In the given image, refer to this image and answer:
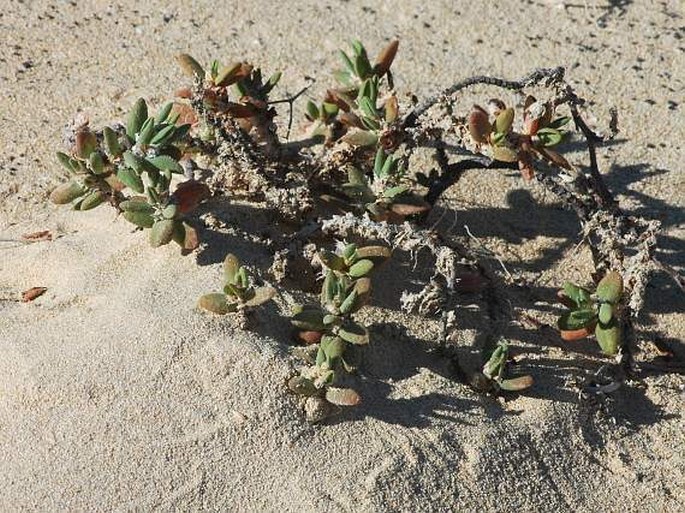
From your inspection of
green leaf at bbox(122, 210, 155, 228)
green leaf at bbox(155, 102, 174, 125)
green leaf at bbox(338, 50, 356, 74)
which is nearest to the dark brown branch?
green leaf at bbox(338, 50, 356, 74)

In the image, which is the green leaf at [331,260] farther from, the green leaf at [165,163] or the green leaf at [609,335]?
the green leaf at [609,335]

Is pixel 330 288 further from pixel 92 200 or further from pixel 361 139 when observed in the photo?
pixel 92 200

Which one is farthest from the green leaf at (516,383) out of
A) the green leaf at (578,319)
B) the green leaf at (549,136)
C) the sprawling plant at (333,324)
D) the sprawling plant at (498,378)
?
the green leaf at (549,136)

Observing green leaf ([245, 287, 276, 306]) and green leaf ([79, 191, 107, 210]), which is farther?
green leaf ([79, 191, 107, 210])

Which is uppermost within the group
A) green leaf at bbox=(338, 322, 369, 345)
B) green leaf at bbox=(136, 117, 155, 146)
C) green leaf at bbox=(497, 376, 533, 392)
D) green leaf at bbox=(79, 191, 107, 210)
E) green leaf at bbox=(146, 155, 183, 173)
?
green leaf at bbox=(136, 117, 155, 146)

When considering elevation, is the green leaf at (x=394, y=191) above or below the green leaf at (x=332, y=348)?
above

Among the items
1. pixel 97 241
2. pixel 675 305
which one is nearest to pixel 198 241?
pixel 97 241

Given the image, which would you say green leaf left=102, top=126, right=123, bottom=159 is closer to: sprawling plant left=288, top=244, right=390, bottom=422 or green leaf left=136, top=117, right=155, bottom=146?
green leaf left=136, top=117, right=155, bottom=146
